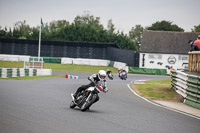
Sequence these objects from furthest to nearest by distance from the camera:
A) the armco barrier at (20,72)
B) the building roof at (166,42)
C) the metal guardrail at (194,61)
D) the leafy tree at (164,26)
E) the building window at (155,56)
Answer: the leafy tree at (164,26)
the building roof at (166,42)
the building window at (155,56)
the armco barrier at (20,72)
the metal guardrail at (194,61)

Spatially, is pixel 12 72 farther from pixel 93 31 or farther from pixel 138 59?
pixel 93 31

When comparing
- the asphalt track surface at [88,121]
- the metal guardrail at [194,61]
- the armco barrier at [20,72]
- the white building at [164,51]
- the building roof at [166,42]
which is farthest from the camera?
the building roof at [166,42]

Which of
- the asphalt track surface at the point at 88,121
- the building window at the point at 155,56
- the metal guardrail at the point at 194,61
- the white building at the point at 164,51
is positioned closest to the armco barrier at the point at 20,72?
the metal guardrail at the point at 194,61

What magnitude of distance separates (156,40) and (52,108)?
65176 mm

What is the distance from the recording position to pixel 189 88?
18391mm

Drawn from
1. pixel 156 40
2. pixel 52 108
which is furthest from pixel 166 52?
pixel 52 108

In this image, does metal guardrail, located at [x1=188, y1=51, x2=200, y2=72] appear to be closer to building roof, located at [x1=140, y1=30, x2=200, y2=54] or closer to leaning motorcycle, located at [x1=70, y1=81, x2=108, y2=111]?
leaning motorcycle, located at [x1=70, y1=81, x2=108, y2=111]

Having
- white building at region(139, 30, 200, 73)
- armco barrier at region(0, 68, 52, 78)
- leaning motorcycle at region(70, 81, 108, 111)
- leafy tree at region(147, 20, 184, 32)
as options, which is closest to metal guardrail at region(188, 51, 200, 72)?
leaning motorcycle at region(70, 81, 108, 111)

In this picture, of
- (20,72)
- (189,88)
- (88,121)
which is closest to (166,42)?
(20,72)

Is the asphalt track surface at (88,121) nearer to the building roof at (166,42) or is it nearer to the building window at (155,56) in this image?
the building window at (155,56)

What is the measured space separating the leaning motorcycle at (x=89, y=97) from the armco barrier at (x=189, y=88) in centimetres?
514

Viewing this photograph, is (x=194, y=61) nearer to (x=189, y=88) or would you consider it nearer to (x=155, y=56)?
(x=189, y=88)

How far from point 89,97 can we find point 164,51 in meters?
62.6

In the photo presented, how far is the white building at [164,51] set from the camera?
73.8 m
